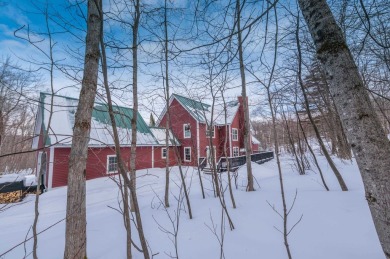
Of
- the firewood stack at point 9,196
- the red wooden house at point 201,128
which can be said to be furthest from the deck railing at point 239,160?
the firewood stack at point 9,196

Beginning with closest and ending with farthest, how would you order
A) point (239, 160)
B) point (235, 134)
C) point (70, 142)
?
point (70, 142), point (239, 160), point (235, 134)

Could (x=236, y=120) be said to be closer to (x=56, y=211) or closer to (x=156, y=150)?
(x=156, y=150)

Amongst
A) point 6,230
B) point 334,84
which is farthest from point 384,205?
point 6,230

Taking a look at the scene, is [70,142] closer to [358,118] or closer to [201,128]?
[201,128]

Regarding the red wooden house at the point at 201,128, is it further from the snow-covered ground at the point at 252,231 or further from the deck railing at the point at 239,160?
the snow-covered ground at the point at 252,231

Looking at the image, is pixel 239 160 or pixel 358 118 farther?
pixel 239 160

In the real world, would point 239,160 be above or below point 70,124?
below

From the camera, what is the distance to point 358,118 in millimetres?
988

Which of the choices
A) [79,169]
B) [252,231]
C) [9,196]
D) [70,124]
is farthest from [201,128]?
[79,169]

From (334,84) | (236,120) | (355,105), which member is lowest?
(355,105)

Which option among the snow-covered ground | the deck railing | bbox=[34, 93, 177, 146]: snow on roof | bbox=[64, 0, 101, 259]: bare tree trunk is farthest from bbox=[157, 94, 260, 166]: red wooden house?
bbox=[64, 0, 101, 259]: bare tree trunk

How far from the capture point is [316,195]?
13.2 ft

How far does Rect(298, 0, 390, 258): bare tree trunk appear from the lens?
3.06 ft

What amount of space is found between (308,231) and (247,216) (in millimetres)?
1241
